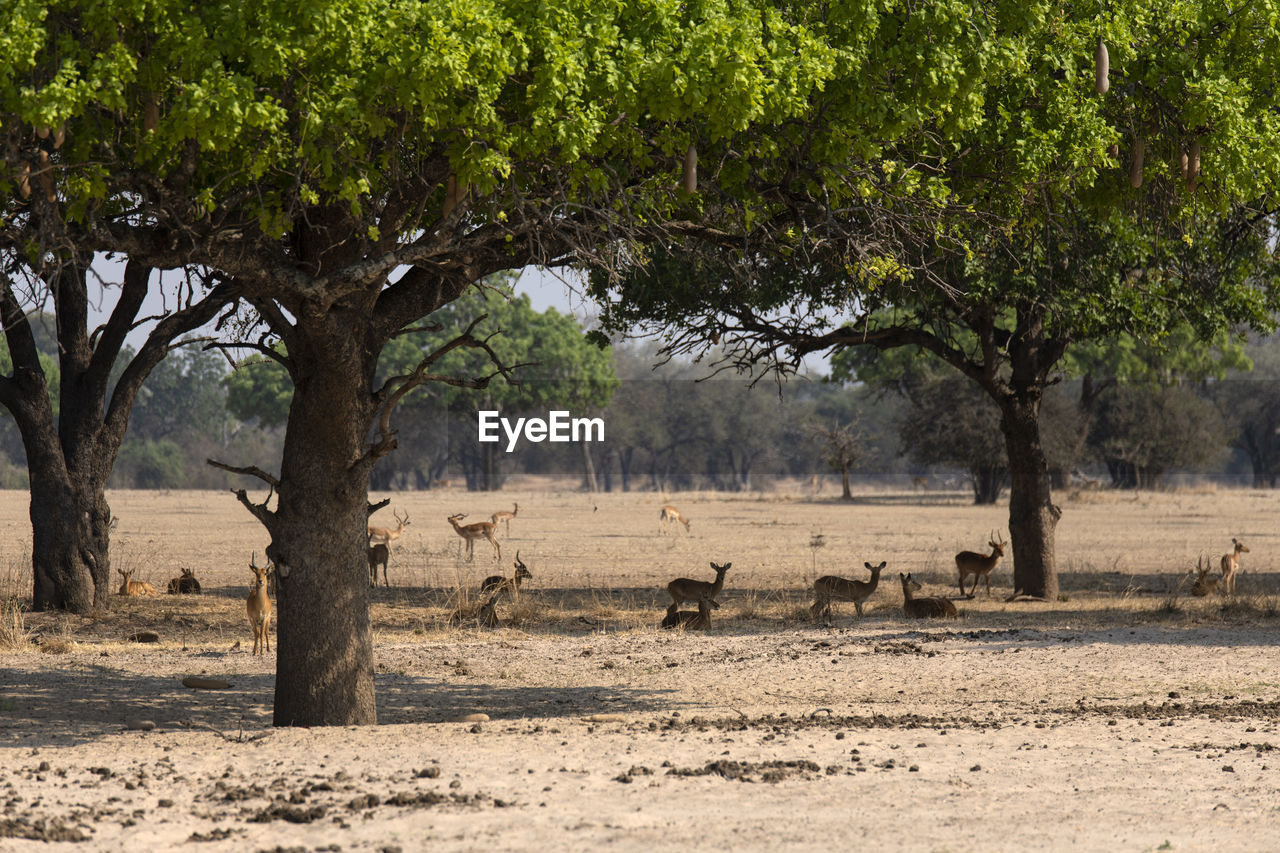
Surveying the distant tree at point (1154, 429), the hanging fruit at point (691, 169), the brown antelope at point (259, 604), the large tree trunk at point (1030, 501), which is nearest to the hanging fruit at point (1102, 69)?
the hanging fruit at point (691, 169)

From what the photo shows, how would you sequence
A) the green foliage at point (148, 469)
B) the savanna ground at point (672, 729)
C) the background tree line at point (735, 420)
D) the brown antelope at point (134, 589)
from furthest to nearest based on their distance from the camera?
the green foliage at point (148, 469) < the background tree line at point (735, 420) < the brown antelope at point (134, 589) < the savanna ground at point (672, 729)

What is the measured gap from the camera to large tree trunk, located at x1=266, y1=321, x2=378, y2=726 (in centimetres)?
836

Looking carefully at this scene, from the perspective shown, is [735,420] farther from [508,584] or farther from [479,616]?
[479,616]

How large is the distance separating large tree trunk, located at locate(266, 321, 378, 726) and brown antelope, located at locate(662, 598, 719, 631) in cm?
612

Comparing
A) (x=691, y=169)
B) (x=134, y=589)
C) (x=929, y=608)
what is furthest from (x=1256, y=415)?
(x=691, y=169)

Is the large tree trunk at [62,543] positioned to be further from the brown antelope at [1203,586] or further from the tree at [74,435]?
the brown antelope at [1203,586]

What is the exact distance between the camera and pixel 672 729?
28.0ft

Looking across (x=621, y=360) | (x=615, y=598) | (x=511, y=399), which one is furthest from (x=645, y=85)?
(x=621, y=360)

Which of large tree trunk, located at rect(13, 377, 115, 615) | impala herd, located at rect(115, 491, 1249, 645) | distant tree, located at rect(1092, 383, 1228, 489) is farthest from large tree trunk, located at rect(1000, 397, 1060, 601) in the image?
distant tree, located at rect(1092, 383, 1228, 489)

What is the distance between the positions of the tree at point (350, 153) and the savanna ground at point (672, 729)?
162cm

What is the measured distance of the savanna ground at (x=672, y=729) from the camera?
5.91 meters

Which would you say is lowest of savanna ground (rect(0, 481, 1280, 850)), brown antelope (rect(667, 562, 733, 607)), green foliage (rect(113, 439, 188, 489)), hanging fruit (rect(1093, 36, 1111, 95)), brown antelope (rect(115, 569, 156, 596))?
savanna ground (rect(0, 481, 1280, 850))

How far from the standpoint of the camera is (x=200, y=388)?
104 metres

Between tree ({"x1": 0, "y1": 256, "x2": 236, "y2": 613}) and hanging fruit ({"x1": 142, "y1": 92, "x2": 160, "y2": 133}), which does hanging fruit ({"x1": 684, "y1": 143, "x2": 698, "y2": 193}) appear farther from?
tree ({"x1": 0, "y1": 256, "x2": 236, "y2": 613})
